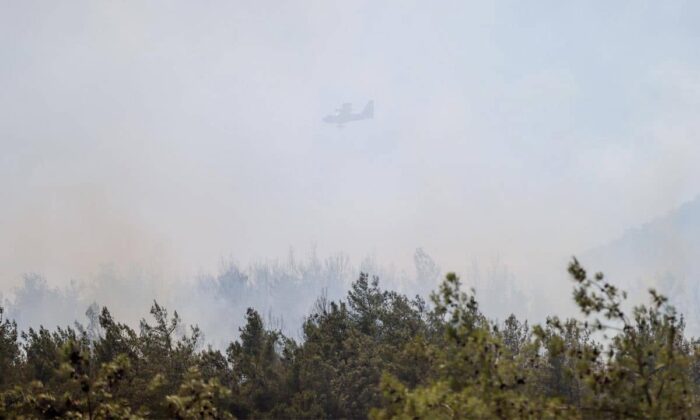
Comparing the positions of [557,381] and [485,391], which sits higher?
[557,381]

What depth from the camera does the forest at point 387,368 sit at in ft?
32.1

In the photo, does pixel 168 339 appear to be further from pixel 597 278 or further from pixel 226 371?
pixel 597 278

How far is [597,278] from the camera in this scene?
407 inches

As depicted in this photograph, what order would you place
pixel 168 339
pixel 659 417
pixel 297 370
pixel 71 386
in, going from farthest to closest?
pixel 168 339 → pixel 297 370 → pixel 71 386 → pixel 659 417

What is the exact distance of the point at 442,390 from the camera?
965 centimetres

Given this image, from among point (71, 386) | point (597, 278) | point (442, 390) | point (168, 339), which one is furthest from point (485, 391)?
point (168, 339)

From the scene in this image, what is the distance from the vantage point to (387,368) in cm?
3219

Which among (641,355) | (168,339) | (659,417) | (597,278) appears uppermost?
(168,339)

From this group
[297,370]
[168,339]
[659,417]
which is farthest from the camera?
[168,339]

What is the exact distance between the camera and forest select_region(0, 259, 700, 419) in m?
9.77

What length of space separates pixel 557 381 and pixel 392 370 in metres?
7.85

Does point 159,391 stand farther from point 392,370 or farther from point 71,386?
point 392,370

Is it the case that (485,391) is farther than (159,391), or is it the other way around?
(159,391)

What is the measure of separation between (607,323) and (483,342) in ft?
8.48
